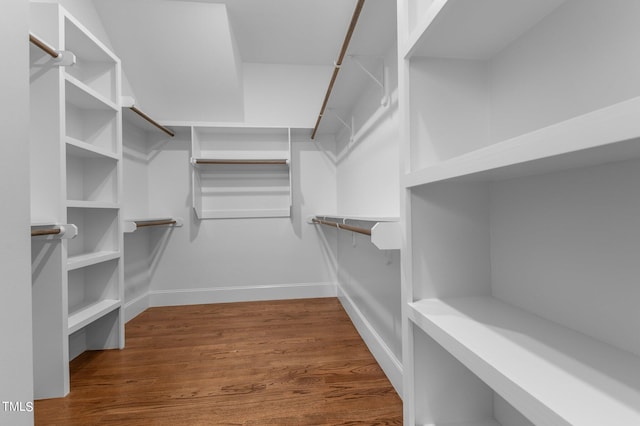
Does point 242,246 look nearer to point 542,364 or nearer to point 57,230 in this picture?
point 57,230

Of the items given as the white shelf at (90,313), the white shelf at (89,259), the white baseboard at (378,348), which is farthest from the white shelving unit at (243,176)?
the white baseboard at (378,348)

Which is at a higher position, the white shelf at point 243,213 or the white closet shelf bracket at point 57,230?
the white shelf at point 243,213

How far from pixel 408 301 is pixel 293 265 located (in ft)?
6.69

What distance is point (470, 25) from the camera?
662mm

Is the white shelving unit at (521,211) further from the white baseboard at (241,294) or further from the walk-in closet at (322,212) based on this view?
the white baseboard at (241,294)

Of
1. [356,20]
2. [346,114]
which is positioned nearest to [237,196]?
[346,114]

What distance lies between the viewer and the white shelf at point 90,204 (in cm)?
145

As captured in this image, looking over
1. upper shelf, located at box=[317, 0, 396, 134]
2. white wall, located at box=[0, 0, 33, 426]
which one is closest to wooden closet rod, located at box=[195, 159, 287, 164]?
upper shelf, located at box=[317, 0, 396, 134]

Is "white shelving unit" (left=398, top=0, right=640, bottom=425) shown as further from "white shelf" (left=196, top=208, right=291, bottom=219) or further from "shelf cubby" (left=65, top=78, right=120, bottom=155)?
"white shelf" (left=196, top=208, right=291, bottom=219)

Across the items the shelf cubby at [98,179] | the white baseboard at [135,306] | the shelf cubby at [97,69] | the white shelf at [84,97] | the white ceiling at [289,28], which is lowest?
the white baseboard at [135,306]

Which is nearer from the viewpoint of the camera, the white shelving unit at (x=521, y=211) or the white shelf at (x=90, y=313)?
the white shelving unit at (x=521, y=211)

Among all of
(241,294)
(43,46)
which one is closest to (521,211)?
(43,46)

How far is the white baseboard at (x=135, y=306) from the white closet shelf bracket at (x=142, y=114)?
55.9 inches

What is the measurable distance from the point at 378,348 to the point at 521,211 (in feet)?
3.53
